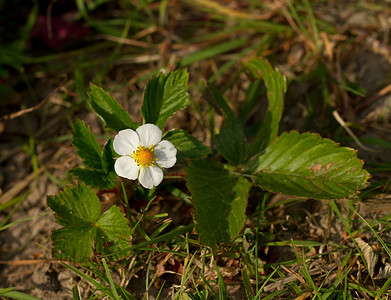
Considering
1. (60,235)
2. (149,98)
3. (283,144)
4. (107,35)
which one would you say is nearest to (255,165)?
(283,144)

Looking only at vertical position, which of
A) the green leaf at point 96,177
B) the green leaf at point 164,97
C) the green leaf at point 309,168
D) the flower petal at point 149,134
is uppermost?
the green leaf at point 164,97

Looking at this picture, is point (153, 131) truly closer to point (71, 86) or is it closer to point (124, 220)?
point (124, 220)

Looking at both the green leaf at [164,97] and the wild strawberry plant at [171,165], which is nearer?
the wild strawberry plant at [171,165]

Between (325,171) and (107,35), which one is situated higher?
(107,35)

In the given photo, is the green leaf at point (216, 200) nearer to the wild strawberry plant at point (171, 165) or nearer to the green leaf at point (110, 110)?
the wild strawberry plant at point (171, 165)

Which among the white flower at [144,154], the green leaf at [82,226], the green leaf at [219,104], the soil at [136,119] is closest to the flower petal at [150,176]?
the white flower at [144,154]
